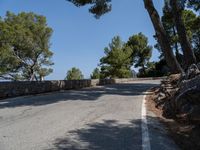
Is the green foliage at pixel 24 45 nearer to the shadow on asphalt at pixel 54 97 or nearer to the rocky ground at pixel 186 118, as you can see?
the shadow on asphalt at pixel 54 97

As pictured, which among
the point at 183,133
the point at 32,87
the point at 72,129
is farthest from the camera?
the point at 32,87

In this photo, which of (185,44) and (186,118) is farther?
(185,44)

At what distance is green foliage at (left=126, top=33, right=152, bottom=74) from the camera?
77.7 meters

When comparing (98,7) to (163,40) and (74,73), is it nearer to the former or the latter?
(163,40)

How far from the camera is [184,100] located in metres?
9.12

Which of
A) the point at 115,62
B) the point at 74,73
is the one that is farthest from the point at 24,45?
the point at 74,73

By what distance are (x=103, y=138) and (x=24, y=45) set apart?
41.7 meters

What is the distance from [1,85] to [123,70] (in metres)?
49.8

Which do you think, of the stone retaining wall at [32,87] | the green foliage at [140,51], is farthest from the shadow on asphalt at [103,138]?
the green foliage at [140,51]

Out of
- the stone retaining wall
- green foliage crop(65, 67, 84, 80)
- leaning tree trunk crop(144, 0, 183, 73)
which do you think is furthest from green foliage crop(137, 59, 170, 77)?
leaning tree trunk crop(144, 0, 183, 73)

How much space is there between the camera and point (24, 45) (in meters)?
46.8

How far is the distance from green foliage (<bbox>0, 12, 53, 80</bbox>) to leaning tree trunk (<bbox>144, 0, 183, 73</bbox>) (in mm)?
28559

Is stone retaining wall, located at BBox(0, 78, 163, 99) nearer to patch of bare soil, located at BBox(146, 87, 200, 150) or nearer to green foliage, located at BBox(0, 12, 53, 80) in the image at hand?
patch of bare soil, located at BBox(146, 87, 200, 150)

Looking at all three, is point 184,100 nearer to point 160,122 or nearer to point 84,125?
point 160,122
